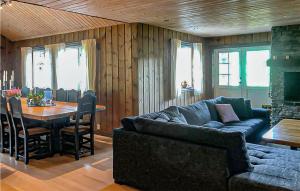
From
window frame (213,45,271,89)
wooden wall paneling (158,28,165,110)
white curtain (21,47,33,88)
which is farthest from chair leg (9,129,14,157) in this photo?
window frame (213,45,271,89)

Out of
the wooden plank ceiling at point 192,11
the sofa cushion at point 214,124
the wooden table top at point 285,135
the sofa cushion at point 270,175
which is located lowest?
the sofa cushion at point 270,175

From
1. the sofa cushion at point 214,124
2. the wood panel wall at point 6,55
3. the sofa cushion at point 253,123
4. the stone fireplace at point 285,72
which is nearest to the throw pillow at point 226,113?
the sofa cushion at point 253,123

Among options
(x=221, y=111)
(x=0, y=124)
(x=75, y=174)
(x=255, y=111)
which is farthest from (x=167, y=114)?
(x=0, y=124)

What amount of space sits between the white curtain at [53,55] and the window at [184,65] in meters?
2.89

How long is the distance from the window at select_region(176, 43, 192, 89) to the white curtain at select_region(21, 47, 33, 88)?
4317 mm

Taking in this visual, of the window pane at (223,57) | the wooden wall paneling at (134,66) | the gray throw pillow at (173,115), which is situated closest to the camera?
the gray throw pillow at (173,115)

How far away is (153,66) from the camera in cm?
576

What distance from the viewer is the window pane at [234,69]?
7.51 meters

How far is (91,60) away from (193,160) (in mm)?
3998

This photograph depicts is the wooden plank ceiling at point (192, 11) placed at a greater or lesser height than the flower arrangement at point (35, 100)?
greater

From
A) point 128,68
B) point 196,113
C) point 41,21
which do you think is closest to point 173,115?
point 196,113

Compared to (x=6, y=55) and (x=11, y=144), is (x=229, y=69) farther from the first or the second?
(x=6, y=55)

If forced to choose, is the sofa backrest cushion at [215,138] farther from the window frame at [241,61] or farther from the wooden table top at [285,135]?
the window frame at [241,61]

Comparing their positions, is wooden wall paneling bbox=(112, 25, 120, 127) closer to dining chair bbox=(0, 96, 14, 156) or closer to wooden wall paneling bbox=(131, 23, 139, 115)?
wooden wall paneling bbox=(131, 23, 139, 115)
